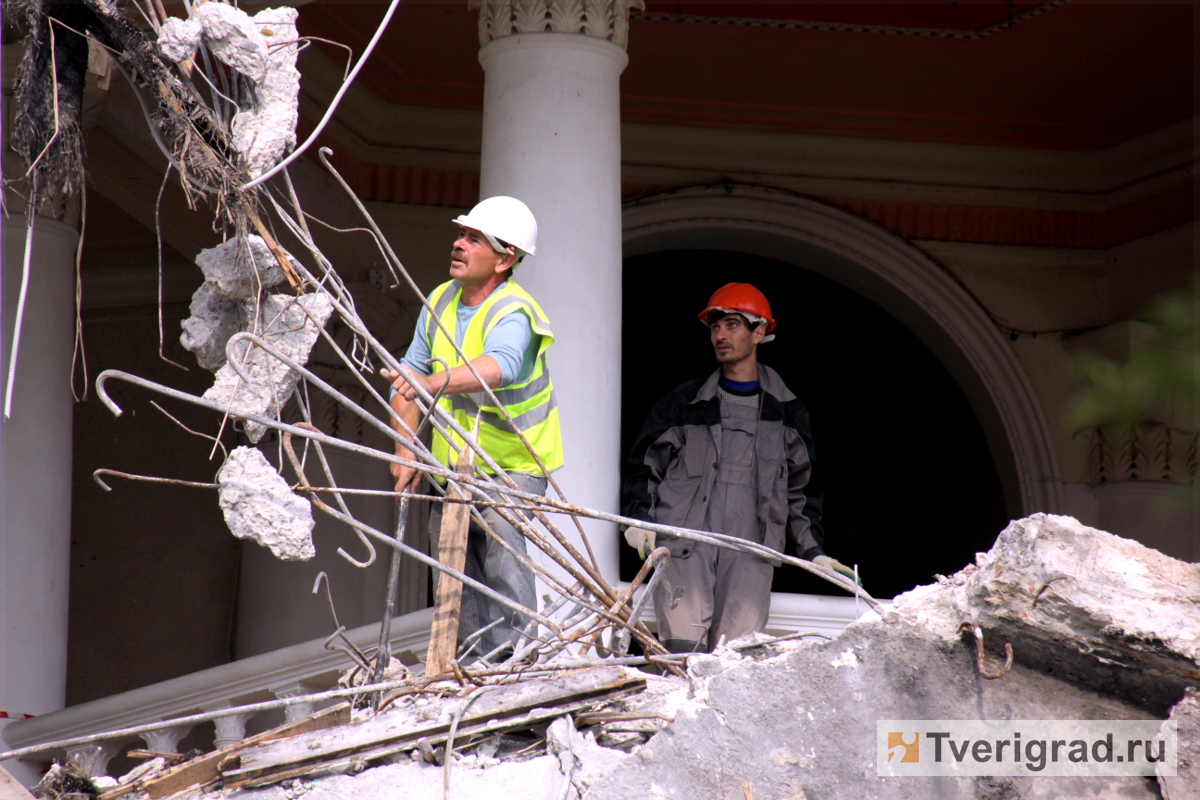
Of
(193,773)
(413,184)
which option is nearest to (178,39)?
(193,773)

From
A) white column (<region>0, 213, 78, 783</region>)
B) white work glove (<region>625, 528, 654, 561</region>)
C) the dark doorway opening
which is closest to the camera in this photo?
white work glove (<region>625, 528, 654, 561</region>)

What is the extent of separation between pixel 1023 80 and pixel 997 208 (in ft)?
3.45

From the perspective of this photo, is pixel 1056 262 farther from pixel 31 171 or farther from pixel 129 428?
pixel 31 171

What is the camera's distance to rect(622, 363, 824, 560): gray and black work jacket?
15.2 feet

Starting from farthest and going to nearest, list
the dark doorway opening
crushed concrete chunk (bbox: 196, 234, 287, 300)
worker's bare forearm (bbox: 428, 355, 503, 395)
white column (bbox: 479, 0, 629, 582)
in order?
the dark doorway opening, white column (bbox: 479, 0, 629, 582), worker's bare forearm (bbox: 428, 355, 503, 395), crushed concrete chunk (bbox: 196, 234, 287, 300)

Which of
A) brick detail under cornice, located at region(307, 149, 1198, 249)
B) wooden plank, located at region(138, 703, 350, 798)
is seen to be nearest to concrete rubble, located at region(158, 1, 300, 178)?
wooden plank, located at region(138, 703, 350, 798)

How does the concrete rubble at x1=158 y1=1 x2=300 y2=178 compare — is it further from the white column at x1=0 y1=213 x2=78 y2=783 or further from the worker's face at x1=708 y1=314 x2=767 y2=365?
the white column at x1=0 y1=213 x2=78 y2=783

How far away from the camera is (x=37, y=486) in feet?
18.4

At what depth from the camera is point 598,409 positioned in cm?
471

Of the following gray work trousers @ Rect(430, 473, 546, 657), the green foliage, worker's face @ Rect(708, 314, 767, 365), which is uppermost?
worker's face @ Rect(708, 314, 767, 365)

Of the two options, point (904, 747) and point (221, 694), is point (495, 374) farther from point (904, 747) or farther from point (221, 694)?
point (221, 694)

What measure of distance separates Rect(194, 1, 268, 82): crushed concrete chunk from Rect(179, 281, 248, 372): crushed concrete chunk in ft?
1.74

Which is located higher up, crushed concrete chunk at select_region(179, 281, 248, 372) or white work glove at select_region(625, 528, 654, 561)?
crushed concrete chunk at select_region(179, 281, 248, 372)

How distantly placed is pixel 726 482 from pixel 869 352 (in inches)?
220
